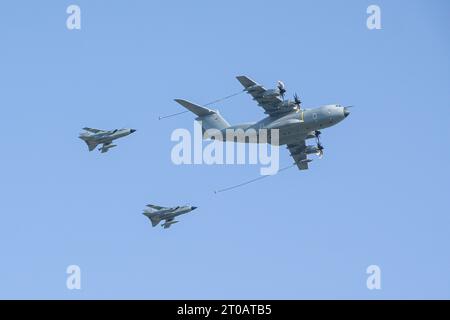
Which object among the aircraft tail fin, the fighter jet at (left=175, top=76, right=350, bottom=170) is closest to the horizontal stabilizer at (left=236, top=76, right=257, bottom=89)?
the fighter jet at (left=175, top=76, right=350, bottom=170)

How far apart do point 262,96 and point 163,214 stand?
12873 millimetres

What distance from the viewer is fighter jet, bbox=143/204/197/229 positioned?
8231 cm

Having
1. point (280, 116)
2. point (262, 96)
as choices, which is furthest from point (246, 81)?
point (280, 116)

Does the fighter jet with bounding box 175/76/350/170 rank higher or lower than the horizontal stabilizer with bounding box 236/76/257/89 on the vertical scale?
lower

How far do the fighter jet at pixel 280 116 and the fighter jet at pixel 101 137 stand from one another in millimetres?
6117

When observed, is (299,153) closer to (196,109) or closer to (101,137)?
(196,109)

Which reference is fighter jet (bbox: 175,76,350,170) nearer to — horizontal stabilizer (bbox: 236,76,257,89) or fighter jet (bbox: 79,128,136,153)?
horizontal stabilizer (bbox: 236,76,257,89)

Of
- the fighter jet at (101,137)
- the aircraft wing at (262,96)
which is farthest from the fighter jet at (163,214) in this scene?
the aircraft wing at (262,96)

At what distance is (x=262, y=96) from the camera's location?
80.1 metres

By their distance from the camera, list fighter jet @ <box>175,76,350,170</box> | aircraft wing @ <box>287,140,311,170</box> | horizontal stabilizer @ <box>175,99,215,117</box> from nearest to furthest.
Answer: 1. fighter jet @ <box>175,76,350,170</box>
2. horizontal stabilizer @ <box>175,99,215,117</box>
3. aircraft wing @ <box>287,140,311,170</box>

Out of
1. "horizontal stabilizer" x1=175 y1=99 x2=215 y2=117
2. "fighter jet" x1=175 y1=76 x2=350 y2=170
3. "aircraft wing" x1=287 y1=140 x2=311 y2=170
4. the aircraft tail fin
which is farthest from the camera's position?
"aircraft wing" x1=287 y1=140 x2=311 y2=170
